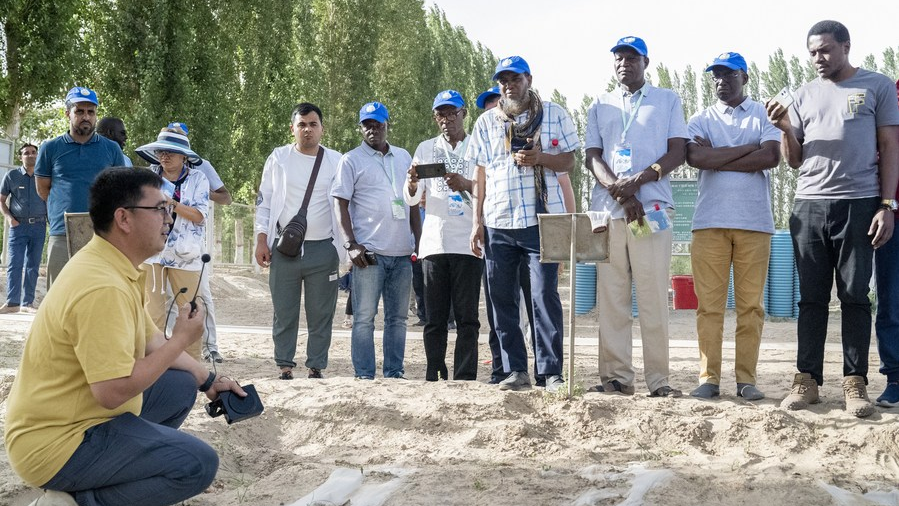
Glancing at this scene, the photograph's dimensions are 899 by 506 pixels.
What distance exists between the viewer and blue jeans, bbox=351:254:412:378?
23.5ft

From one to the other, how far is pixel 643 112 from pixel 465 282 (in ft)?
5.67

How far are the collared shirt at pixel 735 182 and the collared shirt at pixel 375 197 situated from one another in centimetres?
217

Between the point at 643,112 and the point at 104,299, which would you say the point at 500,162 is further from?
the point at 104,299

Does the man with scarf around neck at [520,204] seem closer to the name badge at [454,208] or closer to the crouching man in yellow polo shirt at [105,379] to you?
the name badge at [454,208]

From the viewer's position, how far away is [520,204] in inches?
254

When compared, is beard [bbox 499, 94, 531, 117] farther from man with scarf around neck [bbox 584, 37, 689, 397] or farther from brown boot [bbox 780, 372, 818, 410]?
brown boot [bbox 780, 372, 818, 410]

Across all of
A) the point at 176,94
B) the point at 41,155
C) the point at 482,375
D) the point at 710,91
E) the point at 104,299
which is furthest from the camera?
the point at 710,91

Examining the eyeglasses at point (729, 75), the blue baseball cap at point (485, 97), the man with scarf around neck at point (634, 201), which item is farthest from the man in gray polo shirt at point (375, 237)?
the eyeglasses at point (729, 75)

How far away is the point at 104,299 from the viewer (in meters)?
3.47

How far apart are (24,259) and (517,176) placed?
794 cm

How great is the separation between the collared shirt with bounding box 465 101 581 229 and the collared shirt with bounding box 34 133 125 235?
328 centimetres

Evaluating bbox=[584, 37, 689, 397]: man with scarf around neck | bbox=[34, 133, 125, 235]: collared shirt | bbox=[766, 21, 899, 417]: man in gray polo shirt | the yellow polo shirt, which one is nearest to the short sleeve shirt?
bbox=[766, 21, 899, 417]: man in gray polo shirt

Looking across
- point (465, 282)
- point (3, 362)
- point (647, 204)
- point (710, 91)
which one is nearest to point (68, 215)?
point (3, 362)

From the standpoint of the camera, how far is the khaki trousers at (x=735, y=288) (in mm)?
6277
